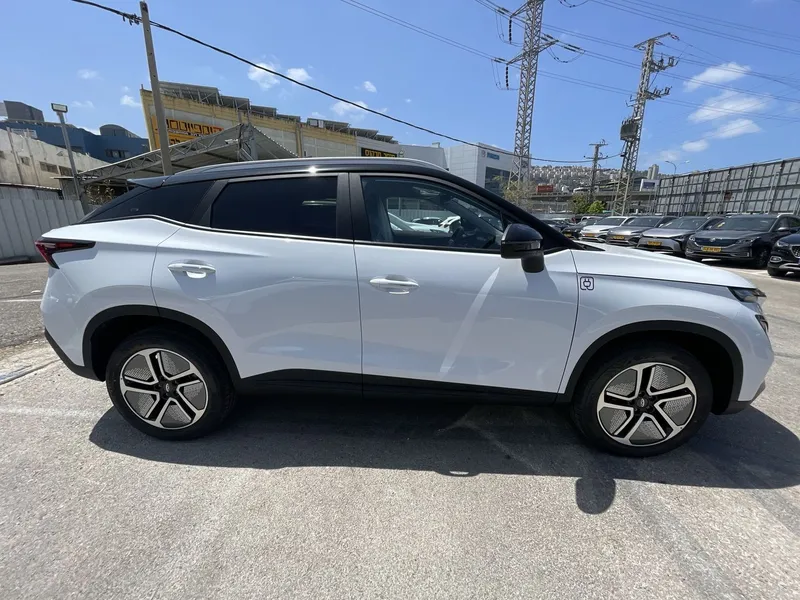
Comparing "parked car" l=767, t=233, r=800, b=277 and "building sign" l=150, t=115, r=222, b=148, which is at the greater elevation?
"building sign" l=150, t=115, r=222, b=148

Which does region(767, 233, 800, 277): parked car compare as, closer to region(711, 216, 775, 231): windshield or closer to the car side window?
region(711, 216, 775, 231): windshield

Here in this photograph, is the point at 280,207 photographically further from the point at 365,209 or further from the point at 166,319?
the point at 166,319

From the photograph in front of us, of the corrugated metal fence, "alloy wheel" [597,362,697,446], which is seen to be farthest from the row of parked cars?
the corrugated metal fence

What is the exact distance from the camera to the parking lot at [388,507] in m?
1.57

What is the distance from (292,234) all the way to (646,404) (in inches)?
96.9

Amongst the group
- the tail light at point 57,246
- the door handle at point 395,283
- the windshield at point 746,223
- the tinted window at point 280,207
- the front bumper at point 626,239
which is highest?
the tinted window at point 280,207

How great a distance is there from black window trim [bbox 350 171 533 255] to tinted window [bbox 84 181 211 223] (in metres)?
1.01

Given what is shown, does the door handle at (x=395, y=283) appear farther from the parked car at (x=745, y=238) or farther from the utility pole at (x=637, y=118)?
the utility pole at (x=637, y=118)

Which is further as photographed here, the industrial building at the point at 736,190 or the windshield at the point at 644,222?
the industrial building at the point at 736,190

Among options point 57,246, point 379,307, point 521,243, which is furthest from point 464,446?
→ point 57,246

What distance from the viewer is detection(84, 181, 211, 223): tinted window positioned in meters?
2.36

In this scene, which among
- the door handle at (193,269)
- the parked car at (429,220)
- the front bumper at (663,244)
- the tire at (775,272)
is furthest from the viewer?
the front bumper at (663,244)

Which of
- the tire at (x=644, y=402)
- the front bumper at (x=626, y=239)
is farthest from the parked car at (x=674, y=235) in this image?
the tire at (x=644, y=402)

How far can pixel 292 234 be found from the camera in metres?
2.24
